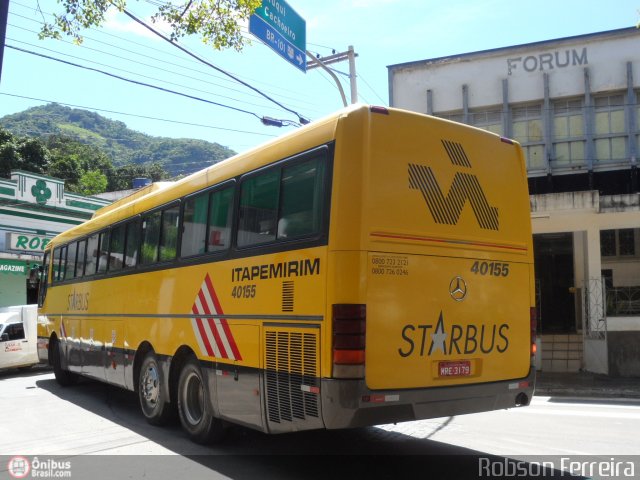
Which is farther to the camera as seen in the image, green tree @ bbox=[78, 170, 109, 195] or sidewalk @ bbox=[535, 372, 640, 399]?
green tree @ bbox=[78, 170, 109, 195]

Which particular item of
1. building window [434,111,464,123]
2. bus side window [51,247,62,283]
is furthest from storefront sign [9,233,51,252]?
building window [434,111,464,123]

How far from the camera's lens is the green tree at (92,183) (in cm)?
5791

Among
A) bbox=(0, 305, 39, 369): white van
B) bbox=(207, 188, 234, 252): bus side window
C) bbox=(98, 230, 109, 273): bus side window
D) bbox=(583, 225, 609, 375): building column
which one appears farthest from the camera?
bbox=(0, 305, 39, 369): white van

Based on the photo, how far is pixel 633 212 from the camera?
1461 centimetres

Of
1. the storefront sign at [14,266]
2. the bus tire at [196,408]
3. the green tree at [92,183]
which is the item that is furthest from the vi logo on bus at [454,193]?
the green tree at [92,183]

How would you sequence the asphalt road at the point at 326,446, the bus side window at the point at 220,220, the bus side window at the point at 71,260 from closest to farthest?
the asphalt road at the point at 326,446 → the bus side window at the point at 220,220 → the bus side window at the point at 71,260

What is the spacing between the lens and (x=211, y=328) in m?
7.00

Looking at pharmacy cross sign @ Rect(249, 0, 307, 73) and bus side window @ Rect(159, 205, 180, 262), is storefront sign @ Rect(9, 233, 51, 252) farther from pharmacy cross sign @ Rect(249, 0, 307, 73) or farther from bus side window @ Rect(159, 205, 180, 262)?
bus side window @ Rect(159, 205, 180, 262)

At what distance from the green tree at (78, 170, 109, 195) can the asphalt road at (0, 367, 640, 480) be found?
51745mm

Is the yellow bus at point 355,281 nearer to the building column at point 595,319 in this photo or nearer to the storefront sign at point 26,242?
A: the building column at point 595,319

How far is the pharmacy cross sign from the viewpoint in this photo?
1077 centimetres

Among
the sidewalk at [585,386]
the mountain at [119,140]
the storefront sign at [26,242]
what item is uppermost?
the mountain at [119,140]

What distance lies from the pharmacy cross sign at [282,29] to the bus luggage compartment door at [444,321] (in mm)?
6499

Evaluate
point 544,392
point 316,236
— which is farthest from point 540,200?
point 316,236
